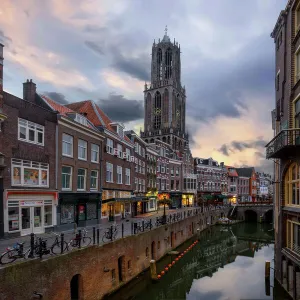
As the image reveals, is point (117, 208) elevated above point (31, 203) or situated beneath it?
situated beneath

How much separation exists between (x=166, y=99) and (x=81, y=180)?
91.4m

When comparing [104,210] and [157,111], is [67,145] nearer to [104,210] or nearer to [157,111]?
[104,210]

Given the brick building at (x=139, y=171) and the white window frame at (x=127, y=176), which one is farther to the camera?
the brick building at (x=139, y=171)

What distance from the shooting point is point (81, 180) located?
30.5m

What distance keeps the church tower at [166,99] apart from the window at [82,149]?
3062 inches

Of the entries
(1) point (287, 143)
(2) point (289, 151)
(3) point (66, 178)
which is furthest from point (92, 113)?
(1) point (287, 143)

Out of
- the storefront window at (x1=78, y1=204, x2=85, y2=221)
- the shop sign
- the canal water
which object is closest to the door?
the shop sign

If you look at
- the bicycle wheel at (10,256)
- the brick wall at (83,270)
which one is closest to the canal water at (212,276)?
the brick wall at (83,270)

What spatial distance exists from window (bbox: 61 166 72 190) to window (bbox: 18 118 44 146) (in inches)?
154

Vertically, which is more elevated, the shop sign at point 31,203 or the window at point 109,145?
the window at point 109,145

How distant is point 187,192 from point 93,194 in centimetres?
4647

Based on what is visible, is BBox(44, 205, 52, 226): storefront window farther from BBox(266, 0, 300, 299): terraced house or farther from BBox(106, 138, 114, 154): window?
BBox(266, 0, 300, 299): terraced house

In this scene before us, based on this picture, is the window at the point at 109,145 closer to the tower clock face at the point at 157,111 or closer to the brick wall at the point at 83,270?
the brick wall at the point at 83,270

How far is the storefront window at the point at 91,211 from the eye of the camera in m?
31.2
